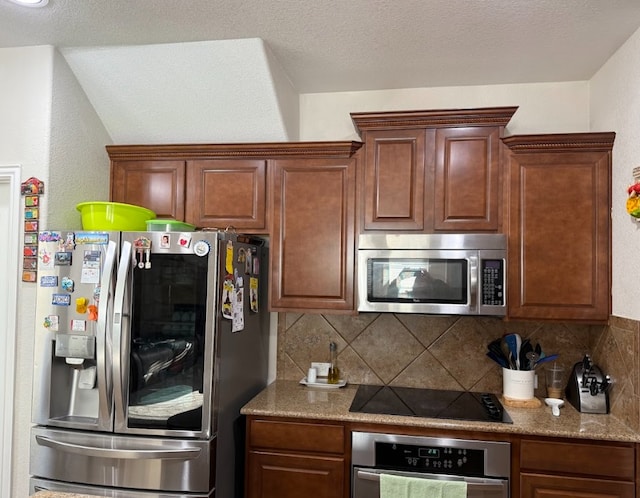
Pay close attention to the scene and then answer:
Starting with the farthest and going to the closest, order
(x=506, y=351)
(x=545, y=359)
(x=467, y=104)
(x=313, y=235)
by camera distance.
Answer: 1. (x=467, y=104)
2. (x=506, y=351)
3. (x=313, y=235)
4. (x=545, y=359)

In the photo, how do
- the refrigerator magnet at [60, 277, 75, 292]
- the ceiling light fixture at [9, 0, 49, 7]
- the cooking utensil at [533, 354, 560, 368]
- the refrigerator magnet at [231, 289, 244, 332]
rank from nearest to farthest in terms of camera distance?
1. the ceiling light fixture at [9, 0, 49, 7]
2. the refrigerator magnet at [60, 277, 75, 292]
3. the refrigerator magnet at [231, 289, 244, 332]
4. the cooking utensil at [533, 354, 560, 368]

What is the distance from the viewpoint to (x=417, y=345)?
274 cm

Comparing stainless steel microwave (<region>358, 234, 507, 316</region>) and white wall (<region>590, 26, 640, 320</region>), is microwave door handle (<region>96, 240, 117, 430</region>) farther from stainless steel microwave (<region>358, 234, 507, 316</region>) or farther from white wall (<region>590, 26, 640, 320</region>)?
white wall (<region>590, 26, 640, 320</region>)

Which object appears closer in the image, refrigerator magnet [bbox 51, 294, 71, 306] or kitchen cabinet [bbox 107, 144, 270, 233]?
refrigerator magnet [bbox 51, 294, 71, 306]

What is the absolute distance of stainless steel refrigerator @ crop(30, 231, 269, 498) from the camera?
208 cm

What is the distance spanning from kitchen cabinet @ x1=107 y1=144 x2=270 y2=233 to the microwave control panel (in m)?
1.15

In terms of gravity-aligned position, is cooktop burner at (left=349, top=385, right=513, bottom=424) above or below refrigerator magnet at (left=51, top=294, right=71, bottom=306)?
below

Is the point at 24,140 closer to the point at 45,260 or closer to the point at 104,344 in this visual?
the point at 45,260

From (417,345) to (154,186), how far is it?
1.74m

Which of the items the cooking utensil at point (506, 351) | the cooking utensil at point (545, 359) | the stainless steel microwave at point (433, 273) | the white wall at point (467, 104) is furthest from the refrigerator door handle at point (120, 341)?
the cooking utensil at point (545, 359)

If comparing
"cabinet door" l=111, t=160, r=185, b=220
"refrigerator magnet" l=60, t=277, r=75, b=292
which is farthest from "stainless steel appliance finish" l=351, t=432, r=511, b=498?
"cabinet door" l=111, t=160, r=185, b=220

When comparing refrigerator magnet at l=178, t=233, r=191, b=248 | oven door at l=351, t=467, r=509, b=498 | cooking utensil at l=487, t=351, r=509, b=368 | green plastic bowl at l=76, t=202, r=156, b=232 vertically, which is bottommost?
oven door at l=351, t=467, r=509, b=498

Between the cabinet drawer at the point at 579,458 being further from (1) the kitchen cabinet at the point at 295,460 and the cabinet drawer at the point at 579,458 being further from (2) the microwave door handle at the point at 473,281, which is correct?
(1) the kitchen cabinet at the point at 295,460

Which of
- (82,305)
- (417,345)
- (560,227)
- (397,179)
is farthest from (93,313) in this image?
(560,227)
